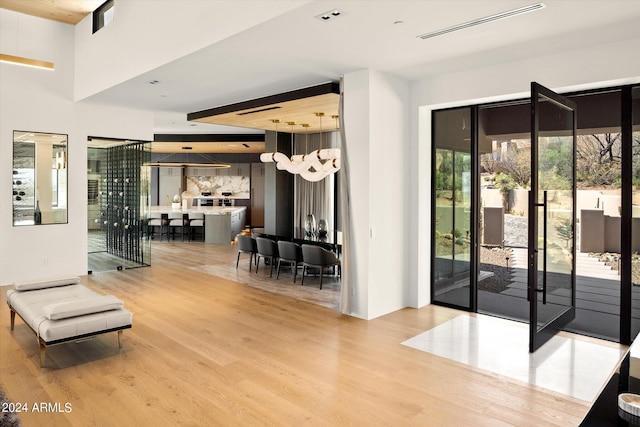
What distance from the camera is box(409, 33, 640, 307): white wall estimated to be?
4410mm

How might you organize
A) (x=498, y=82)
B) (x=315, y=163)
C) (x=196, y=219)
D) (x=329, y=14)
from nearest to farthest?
1. (x=329, y=14)
2. (x=498, y=82)
3. (x=315, y=163)
4. (x=196, y=219)

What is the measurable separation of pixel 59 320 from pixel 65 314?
0.07 metres

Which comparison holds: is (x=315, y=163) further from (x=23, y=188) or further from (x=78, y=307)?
(x=23, y=188)

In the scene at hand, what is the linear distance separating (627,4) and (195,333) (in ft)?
16.3

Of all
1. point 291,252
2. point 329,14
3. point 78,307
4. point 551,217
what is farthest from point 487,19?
point 291,252

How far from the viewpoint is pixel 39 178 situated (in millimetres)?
7484

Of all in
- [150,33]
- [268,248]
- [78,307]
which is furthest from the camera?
[268,248]

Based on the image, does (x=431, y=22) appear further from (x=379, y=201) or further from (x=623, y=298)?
(x=623, y=298)

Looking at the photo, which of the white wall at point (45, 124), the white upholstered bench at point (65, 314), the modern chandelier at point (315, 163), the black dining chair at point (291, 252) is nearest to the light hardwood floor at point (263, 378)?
the white upholstered bench at point (65, 314)

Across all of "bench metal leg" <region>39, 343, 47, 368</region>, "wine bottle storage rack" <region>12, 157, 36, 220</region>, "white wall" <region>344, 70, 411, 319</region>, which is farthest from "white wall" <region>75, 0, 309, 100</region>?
"bench metal leg" <region>39, 343, 47, 368</region>

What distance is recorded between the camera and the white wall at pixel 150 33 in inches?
161

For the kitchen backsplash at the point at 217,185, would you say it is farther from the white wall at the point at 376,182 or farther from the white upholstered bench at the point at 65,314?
the white upholstered bench at the point at 65,314

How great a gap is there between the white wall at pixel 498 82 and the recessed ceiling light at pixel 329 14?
7.94ft

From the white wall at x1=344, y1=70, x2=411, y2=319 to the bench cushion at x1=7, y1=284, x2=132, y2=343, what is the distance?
274 centimetres
